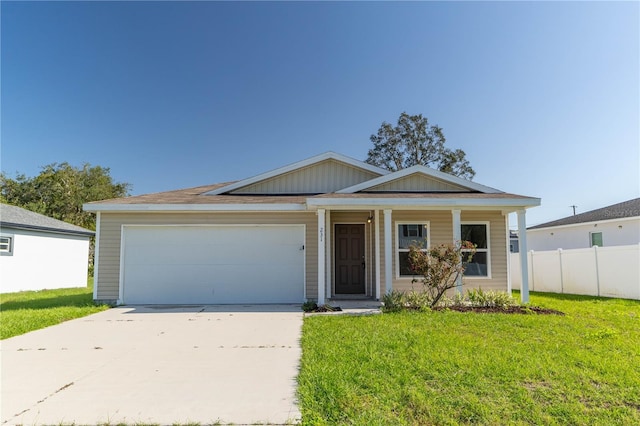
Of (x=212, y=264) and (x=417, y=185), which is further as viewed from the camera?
(x=417, y=185)

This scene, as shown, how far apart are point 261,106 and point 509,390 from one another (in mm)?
15171

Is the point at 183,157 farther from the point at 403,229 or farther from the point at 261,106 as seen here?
the point at 403,229

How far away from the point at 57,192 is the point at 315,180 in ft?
87.5

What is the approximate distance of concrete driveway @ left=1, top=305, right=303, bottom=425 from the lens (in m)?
2.98

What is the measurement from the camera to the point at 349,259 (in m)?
10.3

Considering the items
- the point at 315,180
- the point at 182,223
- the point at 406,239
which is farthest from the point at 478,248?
the point at 182,223

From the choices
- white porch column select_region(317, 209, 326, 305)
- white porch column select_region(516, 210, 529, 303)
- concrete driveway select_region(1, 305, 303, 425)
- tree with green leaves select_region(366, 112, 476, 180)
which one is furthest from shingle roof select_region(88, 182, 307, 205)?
tree with green leaves select_region(366, 112, 476, 180)

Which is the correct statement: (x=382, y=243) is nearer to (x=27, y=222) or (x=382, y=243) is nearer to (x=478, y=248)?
(x=478, y=248)

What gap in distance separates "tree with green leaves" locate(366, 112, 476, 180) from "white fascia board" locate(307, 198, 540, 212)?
1857 centimetres

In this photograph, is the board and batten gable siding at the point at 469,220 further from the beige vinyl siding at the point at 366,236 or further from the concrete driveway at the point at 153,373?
the concrete driveway at the point at 153,373

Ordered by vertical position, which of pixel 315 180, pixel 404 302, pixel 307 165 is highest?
pixel 307 165

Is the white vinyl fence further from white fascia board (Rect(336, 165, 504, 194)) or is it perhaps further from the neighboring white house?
the neighboring white house

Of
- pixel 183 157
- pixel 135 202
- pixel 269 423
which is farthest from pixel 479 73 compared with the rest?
pixel 183 157

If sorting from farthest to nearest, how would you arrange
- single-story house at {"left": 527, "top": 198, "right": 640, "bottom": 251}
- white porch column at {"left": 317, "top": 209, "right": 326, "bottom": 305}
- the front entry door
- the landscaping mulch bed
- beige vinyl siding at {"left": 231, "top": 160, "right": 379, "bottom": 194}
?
single-story house at {"left": 527, "top": 198, "right": 640, "bottom": 251}, beige vinyl siding at {"left": 231, "top": 160, "right": 379, "bottom": 194}, the front entry door, white porch column at {"left": 317, "top": 209, "right": 326, "bottom": 305}, the landscaping mulch bed
